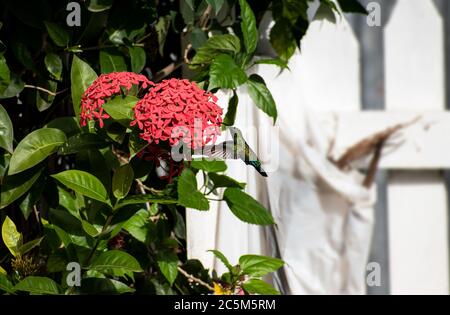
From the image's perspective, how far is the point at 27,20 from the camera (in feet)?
3.42

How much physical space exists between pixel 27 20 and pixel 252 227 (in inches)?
28.0

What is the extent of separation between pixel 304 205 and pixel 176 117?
926mm

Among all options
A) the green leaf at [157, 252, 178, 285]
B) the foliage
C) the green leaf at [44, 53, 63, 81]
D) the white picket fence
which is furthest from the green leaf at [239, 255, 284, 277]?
the white picket fence

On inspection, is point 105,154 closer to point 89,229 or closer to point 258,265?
point 89,229

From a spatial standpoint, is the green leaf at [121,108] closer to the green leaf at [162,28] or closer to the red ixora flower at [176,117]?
the red ixora flower at [176,117]

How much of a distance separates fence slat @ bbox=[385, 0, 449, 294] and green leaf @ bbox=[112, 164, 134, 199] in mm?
1005

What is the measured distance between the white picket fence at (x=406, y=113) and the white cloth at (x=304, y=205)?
0.07 m

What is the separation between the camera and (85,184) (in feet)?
2.90

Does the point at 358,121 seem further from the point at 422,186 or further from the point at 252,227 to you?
the point at 252,227

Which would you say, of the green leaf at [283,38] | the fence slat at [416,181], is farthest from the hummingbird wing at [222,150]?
the fence slat at [416,181]

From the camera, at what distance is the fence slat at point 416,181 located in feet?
5.61

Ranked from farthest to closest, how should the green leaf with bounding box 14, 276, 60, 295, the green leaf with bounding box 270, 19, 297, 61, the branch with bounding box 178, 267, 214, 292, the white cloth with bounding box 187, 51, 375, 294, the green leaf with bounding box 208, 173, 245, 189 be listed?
the white cloth with bounding box 187, 51, 375, 294 < the green leaf with bounding box 270, 19, 297, 61 < the branch with bounding box 178, 267, 214, 292 < the green leaf with bounding box 208, 173, 245, 189 < the green leaf with bounding box 14, 276, 60, 295

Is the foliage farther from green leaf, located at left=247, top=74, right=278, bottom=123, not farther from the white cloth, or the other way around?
the white cloth

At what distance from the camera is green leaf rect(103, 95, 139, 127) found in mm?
841
